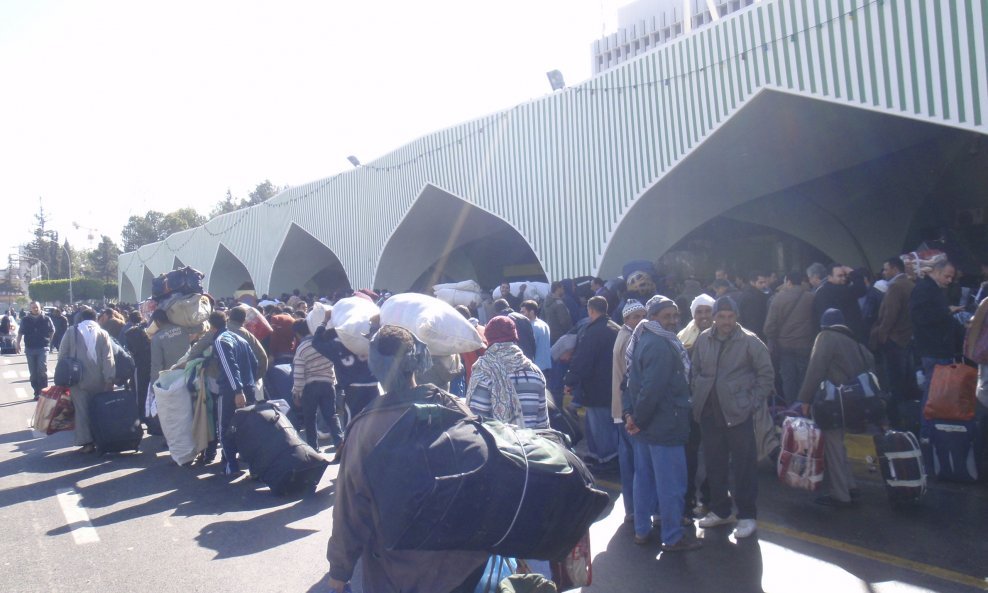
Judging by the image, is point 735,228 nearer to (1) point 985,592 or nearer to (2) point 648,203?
(2) point 648,203

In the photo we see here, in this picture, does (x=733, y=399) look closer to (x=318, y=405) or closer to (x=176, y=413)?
(x=318, y=405)

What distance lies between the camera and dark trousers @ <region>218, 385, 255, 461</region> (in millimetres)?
7449

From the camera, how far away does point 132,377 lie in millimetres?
9828

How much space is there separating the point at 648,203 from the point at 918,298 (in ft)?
29.5

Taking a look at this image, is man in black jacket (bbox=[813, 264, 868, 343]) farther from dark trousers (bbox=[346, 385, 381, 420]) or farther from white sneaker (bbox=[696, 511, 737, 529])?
dark trousers (bbox=[346, 385, 381, 420])

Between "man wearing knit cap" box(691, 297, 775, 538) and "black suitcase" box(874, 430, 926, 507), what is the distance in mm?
1146

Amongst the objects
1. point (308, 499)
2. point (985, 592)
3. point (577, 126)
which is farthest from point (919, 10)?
point (308, 499)

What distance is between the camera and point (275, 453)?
668 cm

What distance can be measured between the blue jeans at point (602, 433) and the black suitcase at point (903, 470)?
2.34 metres

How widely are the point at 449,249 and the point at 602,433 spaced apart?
1965 cm

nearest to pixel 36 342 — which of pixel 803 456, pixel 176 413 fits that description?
pixel 176 413

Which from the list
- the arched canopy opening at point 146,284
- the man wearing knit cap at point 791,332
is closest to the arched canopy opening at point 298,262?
the arched canopy opening at point 146,284

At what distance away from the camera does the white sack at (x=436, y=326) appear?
14.9ft

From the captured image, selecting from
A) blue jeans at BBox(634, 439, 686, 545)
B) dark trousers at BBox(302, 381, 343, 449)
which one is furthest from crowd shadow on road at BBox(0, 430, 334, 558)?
blue jeans at BBox(634, 439, 686, 545)
